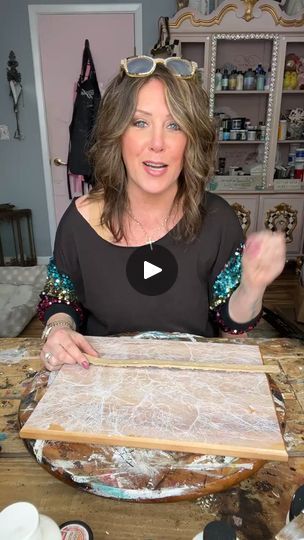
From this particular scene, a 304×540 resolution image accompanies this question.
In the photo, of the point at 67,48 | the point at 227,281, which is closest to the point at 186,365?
the point at 227,281

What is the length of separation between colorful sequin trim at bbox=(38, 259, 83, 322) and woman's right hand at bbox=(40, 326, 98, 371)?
0.27 meters

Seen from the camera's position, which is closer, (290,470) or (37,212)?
(290,470)

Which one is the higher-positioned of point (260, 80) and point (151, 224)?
point (260, 80)

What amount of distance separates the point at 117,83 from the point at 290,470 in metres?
1.01

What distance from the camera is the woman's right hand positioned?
30.0 inches

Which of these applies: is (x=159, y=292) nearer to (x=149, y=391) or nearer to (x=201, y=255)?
(x=201, y=255)

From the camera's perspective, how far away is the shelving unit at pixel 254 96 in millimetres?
2951

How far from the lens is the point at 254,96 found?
11.3 feet

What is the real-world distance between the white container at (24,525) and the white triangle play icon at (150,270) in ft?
2.51

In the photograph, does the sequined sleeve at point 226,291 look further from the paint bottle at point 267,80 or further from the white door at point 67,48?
the white door at point 67,48

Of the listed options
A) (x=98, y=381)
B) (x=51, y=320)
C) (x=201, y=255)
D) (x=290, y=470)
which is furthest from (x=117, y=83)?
(x=290, y=470)

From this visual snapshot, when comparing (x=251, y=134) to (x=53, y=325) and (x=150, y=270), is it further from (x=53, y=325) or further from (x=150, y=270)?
(x=53, y=325)

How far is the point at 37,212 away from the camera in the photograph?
3.73 m
